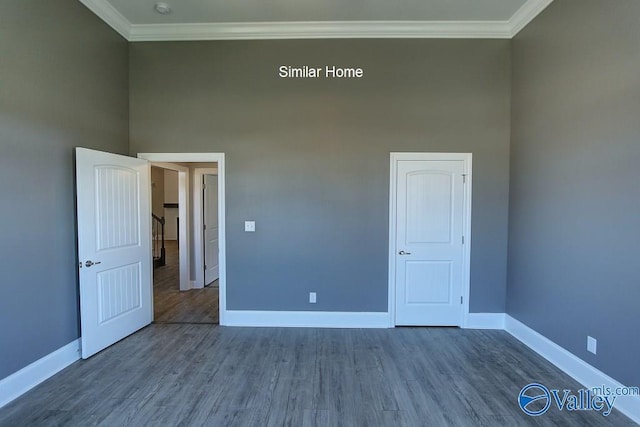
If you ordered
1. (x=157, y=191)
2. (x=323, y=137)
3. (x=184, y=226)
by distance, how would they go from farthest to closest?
(x=157, y=191), (x=184, y=226), (x=323, y=137)

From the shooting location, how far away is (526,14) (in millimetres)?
3174

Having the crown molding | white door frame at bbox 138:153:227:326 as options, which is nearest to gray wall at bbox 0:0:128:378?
white door frame at bbox 138:153:227:326

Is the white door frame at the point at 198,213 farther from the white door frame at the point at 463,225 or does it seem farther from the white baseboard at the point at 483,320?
the white baseboard at the point at 483,320

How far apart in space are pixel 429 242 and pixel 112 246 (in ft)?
11.7

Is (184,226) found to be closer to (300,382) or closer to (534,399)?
(300,382)

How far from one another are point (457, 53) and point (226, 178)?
315cm

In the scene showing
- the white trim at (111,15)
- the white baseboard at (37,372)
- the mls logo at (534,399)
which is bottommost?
the mls logo at (534,399)

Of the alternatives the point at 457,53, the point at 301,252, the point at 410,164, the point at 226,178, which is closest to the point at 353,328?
the point at 301,252

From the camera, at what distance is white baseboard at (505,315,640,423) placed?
2127 mm

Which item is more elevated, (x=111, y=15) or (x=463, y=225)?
(x=111, y=15)

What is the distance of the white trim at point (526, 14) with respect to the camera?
9.86ft
